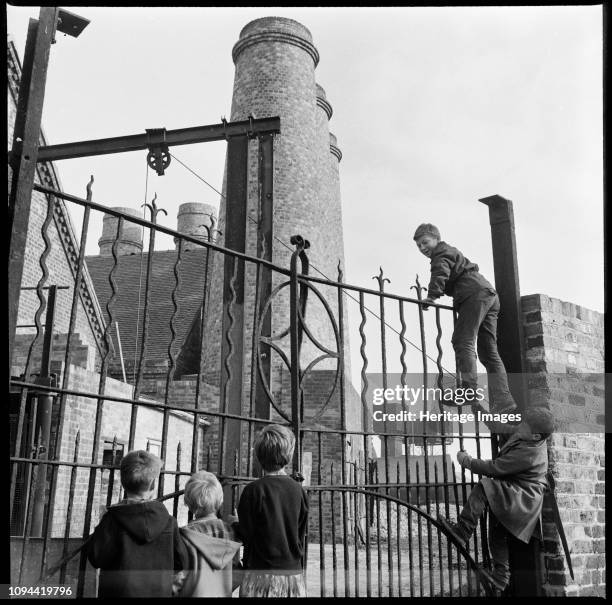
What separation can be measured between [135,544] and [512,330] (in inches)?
120

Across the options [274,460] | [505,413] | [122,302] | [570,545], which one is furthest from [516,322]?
[122,302]

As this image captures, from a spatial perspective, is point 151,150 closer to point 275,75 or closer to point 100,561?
point 100,561

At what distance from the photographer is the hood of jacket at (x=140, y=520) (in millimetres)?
2619

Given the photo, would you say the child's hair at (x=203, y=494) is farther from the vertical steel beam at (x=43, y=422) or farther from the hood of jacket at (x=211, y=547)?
the vertical steel beam at (x=43, y=422)

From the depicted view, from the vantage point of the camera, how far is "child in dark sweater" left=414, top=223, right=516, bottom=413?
183 inches

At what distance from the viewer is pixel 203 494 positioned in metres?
2.94

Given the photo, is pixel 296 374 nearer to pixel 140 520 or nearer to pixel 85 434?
pixel 140 520

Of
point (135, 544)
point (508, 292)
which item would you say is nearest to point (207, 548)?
point (135, 544)

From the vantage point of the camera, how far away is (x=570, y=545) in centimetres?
427

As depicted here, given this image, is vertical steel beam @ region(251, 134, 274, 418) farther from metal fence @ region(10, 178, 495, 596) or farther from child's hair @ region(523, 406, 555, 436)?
child's hair @ region(523, 406, 555, 436)

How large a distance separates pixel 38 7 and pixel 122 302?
18.5 m

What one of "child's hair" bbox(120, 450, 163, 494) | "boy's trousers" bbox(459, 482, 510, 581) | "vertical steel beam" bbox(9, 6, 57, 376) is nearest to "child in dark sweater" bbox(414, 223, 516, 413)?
"boy's trousers" bbox(459, 482, 510, 581)

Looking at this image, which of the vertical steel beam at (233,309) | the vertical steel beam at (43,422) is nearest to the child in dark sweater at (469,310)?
the vertical steel beam at (233,309)

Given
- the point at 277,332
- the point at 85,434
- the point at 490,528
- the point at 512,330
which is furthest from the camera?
the point at 277,332
